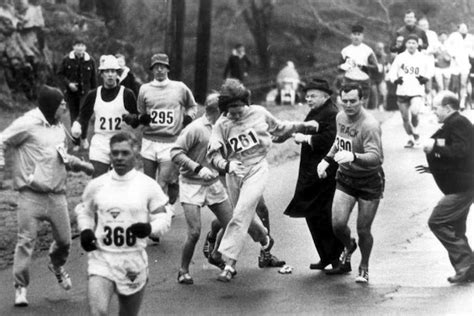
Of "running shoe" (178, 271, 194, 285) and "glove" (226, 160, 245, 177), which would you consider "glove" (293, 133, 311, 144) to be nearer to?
"glove" (226, 160, 245, 177)

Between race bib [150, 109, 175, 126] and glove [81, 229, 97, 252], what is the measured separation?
6044mm

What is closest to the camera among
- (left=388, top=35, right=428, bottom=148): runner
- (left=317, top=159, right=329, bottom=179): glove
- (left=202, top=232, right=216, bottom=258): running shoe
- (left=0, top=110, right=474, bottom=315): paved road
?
(left=0, top=110, right=474, bottom=315): paved road

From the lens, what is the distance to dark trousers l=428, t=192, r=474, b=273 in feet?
40.1

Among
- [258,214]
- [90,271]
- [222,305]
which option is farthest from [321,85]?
[90,271]

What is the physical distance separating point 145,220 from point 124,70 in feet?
27.3

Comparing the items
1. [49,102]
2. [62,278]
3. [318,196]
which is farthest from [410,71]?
[49,102]

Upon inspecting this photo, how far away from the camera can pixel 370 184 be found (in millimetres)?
12312

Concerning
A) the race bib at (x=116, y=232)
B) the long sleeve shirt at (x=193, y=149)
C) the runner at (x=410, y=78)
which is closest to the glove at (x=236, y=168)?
the long sleeve shirt at (x=193, y=149)

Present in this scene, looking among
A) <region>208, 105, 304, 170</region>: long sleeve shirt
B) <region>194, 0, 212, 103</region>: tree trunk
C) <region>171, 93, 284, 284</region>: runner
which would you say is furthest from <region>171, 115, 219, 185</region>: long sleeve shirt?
<region>194, 0, 212, 103</region>: tree trunk

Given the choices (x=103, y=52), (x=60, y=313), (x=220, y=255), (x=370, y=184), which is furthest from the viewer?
(x=103, y=52)

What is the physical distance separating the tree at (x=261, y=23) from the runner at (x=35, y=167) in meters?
24.4

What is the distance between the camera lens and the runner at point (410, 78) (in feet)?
69.8

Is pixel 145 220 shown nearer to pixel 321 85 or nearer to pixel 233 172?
pixel 233 172

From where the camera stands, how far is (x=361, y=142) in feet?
40.1
